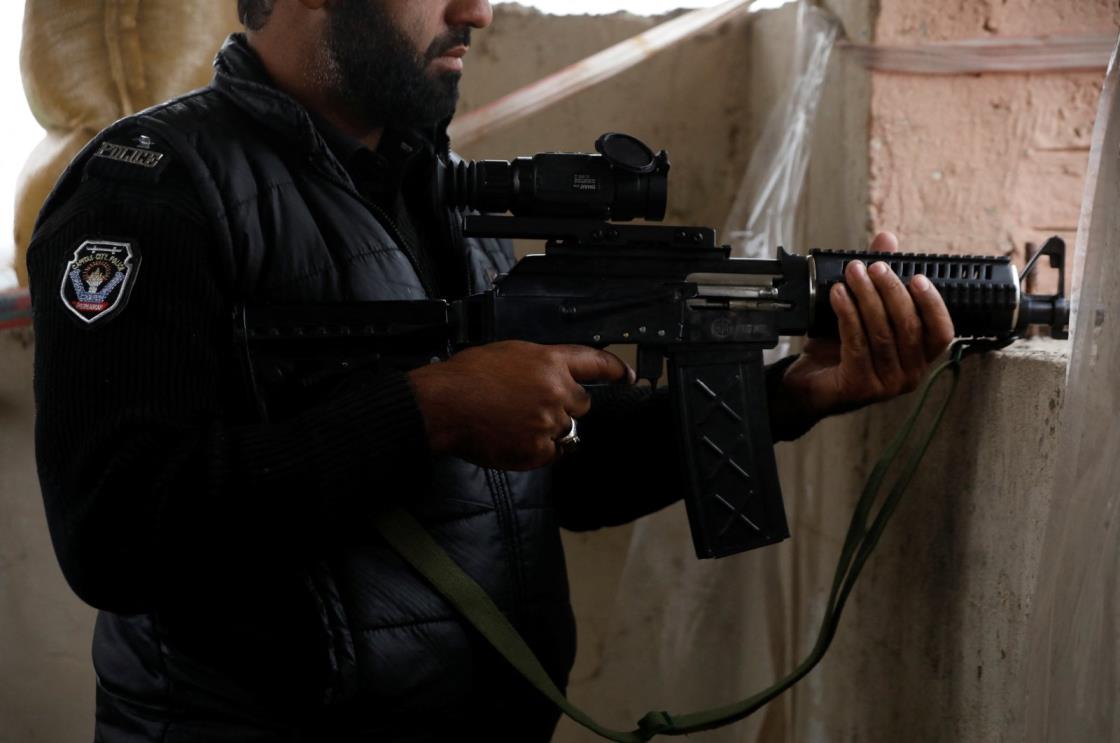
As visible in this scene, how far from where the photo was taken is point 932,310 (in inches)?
49.9

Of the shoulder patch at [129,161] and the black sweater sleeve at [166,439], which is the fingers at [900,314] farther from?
the shoulder patch at [129,161]

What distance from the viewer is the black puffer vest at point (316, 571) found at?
1137 millimetres

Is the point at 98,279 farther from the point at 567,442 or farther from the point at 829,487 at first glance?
the point at 829,487

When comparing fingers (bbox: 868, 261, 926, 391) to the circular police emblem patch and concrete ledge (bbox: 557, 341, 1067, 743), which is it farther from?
the circular police emblem patch

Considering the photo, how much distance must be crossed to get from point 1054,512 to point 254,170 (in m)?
0.86

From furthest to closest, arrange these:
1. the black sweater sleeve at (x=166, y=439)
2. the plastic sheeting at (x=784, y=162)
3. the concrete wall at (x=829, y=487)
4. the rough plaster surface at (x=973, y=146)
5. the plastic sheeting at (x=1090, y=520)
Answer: the plastic sheeting at (x=784, y=162) → the rough plaster surface at (x=973, y=146) → the concrete wall at (x=829, y=487) → the black sweater sleeve at (x=166, y=439) → the plastic sheeting at (x=1090, y=520)

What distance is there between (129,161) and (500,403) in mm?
447

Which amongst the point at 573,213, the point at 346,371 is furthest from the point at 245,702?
the point at 573,213

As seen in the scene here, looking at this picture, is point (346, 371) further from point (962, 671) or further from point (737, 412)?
point (962, 671)

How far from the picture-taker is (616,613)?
2.09 metres

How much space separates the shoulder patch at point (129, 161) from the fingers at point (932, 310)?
2.78 feet

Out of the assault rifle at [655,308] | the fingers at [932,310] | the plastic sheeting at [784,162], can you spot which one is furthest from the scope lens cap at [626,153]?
the plastic sheeting at [784,162]

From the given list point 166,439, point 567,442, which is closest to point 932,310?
point 567,442

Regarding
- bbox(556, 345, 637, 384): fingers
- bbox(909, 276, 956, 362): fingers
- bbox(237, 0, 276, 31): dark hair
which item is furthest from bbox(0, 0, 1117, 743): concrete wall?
bbox(237, 0, 276, 31): dark hair
